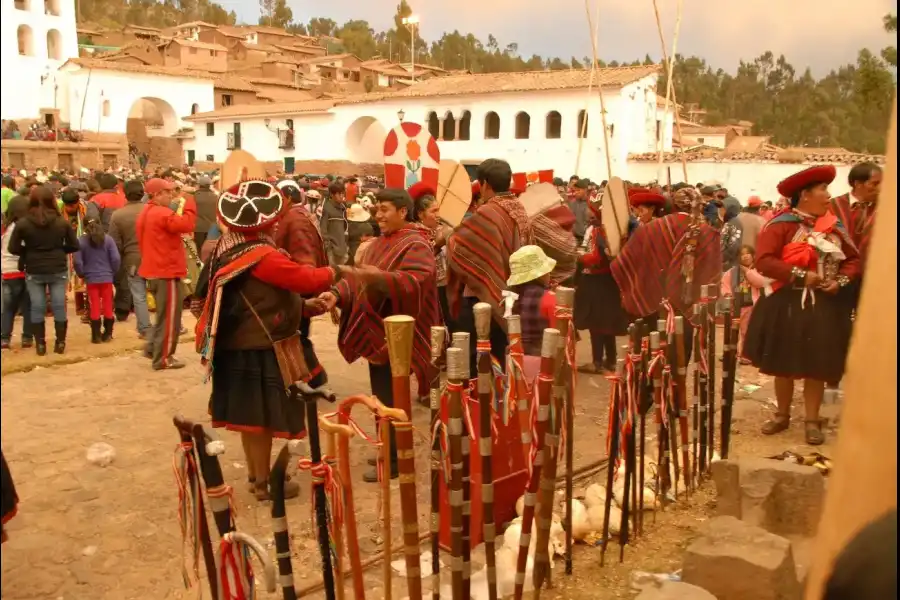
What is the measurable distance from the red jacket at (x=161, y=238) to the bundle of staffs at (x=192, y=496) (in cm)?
476

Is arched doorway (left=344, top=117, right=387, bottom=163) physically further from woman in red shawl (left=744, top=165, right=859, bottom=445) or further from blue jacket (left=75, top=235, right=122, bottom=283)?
woman in red shawl (left=744, top=165, right=859, bottom=445)

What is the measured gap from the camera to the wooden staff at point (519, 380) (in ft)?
10.0

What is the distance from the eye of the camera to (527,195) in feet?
20.3

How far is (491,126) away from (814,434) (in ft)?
88.7

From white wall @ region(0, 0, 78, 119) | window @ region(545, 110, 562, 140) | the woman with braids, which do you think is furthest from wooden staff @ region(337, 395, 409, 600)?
white wall @ region(0, 0, 78, 119)

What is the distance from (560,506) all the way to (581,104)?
25650 mm

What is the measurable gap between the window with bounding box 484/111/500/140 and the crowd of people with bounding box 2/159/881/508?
23.9 m

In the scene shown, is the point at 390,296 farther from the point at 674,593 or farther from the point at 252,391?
the point at 674,593

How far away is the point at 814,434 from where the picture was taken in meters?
4.81

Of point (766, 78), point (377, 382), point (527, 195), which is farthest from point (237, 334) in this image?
point (766, 78)

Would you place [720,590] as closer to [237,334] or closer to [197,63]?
[237,334]

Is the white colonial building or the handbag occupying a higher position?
the white colonial building

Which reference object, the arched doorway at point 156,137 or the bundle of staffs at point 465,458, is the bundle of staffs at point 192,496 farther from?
the arched doorway at point 156,137

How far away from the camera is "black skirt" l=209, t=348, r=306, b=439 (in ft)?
12.6
